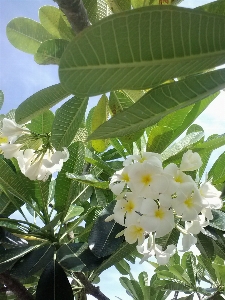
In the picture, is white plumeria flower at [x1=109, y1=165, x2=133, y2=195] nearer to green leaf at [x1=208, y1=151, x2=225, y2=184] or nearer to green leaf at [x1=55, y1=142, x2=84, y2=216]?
green leaf at [x1=55, y1=142, x2=84, y2=216]

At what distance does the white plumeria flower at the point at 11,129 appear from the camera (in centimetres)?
115

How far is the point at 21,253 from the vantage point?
3.57ft

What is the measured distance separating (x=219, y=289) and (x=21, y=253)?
0.81 meters

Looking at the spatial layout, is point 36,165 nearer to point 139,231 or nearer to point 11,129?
point 11,129

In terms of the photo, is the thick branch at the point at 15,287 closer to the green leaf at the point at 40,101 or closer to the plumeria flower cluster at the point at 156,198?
the plumeria flower cluster at the point at 156,198

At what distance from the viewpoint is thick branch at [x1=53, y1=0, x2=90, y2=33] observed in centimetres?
63

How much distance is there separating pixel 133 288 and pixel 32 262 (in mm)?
786

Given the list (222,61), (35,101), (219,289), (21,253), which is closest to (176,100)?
(222,61)

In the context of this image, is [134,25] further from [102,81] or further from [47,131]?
[47,131]

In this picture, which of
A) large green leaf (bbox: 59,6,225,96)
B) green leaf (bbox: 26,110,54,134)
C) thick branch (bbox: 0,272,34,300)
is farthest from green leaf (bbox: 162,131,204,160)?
large green leaf (bbox: 59,6,225,96)

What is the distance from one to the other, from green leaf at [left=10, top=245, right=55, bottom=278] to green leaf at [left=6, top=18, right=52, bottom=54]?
22.1 inches

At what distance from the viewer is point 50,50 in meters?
0.80

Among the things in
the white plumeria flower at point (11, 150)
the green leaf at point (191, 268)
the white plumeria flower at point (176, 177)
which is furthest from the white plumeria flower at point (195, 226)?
the green leaf at point (191, 268)

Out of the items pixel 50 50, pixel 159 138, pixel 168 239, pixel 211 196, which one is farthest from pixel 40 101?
pixel 168 239
